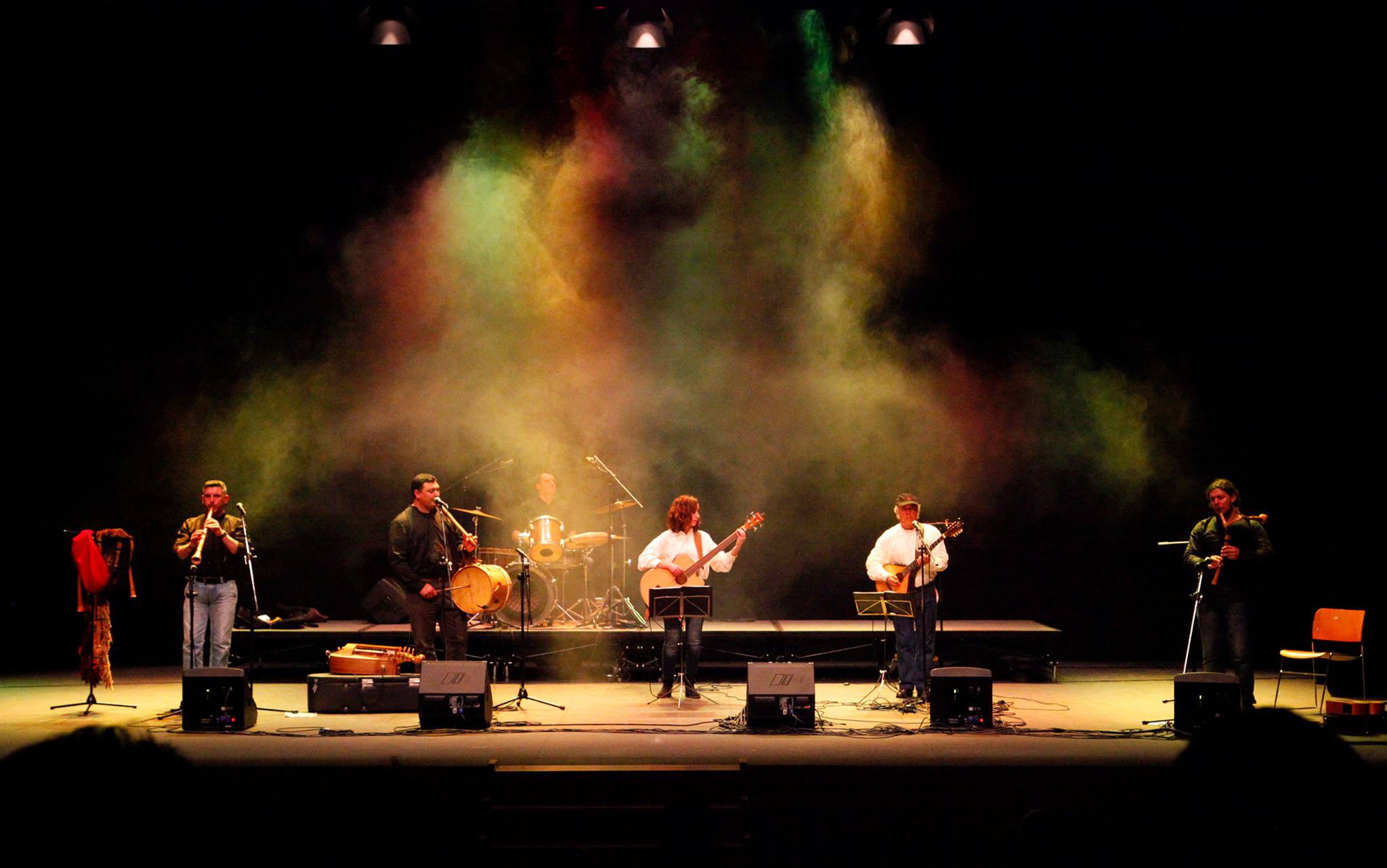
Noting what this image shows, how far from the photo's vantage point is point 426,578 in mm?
9250

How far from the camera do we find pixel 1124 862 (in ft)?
8.24

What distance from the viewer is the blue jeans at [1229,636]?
27.7 ft

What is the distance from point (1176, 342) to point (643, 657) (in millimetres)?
6796

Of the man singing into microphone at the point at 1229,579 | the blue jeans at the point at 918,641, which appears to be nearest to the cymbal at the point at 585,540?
the blue jeans at the point at 918,641

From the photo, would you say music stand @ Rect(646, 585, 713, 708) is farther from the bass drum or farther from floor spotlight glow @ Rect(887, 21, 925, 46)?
floor spotlight glow @ Rect(887, 21, 925, 46)

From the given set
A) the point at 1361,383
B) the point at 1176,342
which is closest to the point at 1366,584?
the point at 1361,383

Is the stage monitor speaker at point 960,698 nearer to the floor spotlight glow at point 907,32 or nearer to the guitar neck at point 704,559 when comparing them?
the guitar neck at point 704,559

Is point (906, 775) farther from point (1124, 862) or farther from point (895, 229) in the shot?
point (895, 229)

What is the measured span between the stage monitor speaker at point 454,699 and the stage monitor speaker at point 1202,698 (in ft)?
16.3

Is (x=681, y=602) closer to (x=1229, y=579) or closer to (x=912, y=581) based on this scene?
(x=912, y=581)

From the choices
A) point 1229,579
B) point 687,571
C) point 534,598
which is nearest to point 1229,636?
point 1229,579

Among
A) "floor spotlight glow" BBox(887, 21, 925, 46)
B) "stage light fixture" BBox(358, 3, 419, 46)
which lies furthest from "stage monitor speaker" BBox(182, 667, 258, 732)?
"floor spotlight glow" BBox(887, 21, 925, 46)

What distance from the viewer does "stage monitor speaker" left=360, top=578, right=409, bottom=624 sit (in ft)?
36.9

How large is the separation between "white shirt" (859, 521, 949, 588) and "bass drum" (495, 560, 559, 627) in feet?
11.5
